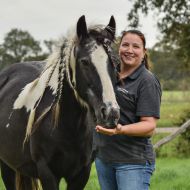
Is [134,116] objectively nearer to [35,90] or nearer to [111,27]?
[111,27]

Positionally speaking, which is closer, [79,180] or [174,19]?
[79,180]

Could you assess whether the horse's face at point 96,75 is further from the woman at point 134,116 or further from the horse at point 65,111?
the woman at point 134,116

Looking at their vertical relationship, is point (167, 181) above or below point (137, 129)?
below

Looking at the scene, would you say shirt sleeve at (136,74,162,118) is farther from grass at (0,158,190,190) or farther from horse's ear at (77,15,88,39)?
grass at (0,158,190,190)

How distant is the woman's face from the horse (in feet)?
0.32

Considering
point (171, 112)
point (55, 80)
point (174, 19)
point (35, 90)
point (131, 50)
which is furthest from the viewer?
point (171, 112)

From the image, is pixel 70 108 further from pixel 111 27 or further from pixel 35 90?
pixel 111 27

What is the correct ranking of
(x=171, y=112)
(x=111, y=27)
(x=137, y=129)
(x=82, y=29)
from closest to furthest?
(x=137, y=129), (x=82, y=29), (x=111, y=27), (x=171, y=112)

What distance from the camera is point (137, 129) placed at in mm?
3752

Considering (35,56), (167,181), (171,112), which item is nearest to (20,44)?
(35,56)

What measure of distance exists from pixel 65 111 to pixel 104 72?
0.96m

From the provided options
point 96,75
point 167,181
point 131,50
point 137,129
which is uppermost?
point 131,50

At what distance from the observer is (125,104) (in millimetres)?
3955

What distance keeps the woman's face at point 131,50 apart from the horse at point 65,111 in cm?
10
